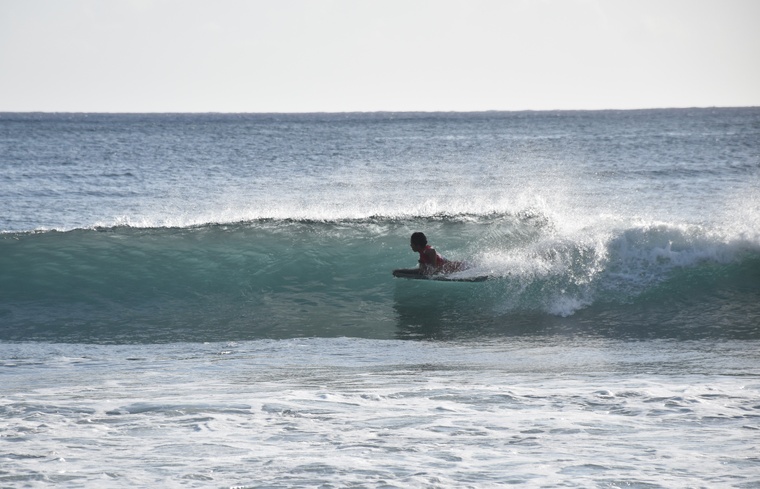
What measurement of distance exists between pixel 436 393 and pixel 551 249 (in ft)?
20.1

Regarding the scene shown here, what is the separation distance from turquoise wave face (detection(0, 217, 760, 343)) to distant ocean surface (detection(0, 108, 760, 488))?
0.05 m

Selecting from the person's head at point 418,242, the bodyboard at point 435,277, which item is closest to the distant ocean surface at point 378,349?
the bodyboard at point 435,277

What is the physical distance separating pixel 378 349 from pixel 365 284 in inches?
152

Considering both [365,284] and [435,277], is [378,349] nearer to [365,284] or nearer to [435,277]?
[435,277]

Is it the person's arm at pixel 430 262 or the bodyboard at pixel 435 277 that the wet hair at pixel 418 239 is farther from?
the bodyboard at pixel 435 277

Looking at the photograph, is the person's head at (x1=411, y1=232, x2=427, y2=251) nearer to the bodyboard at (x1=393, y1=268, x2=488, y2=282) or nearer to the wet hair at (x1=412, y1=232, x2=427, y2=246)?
the wet hair at (x1=412, y1=232, x2=427, y2=246)

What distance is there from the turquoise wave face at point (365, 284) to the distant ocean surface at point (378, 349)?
0.16 feet

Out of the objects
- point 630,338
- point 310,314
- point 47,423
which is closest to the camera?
point 47,423

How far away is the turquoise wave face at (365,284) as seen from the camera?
436 inches

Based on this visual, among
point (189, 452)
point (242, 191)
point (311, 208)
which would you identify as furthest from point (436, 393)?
point (242, 191)

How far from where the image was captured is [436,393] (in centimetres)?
727

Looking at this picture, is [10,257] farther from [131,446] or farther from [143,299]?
[131,446]

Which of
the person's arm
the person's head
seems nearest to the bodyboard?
the person's arm

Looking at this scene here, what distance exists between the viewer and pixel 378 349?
956cm
